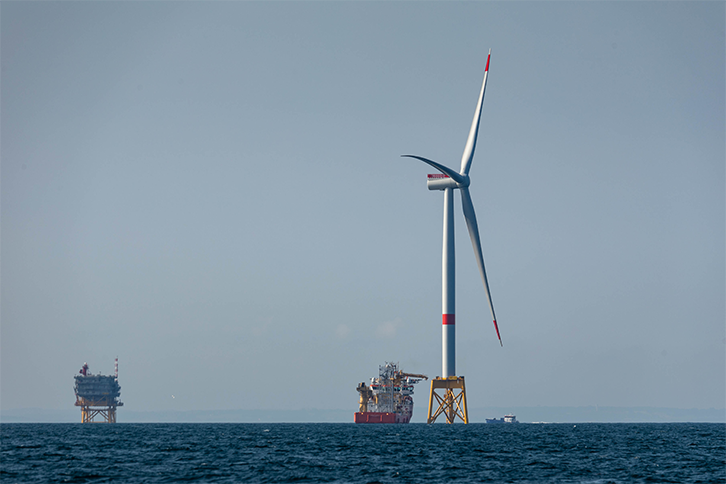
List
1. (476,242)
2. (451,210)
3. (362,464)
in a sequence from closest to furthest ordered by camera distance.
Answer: (362,464)
(476,242)
(451,210)

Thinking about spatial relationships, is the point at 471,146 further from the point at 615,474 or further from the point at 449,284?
the point at 615,474

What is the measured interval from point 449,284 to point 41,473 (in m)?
104

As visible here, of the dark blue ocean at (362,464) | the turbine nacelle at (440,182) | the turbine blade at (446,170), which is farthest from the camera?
the turbine nacelle at (440,182)

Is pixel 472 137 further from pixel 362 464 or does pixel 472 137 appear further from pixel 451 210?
pixel 362 464

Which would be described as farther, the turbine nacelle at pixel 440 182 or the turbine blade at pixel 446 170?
the turbine nacelle at pixel 440 182

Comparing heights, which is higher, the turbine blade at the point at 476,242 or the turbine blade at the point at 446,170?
the turbine blade at the point at 446,170

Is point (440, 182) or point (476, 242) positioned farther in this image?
point (440, 182)

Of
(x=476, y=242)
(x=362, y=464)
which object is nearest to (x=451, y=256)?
(x=476, y=242)

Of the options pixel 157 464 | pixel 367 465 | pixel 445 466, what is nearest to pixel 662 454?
pixel 445 466

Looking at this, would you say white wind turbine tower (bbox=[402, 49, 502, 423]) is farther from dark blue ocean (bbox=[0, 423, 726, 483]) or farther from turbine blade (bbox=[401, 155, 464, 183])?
dark blue ocean (bbox=[0, 423, 726, 483])

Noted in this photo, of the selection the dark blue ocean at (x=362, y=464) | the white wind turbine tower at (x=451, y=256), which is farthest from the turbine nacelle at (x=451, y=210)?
the dark blue ocean at (x=362, y=464)

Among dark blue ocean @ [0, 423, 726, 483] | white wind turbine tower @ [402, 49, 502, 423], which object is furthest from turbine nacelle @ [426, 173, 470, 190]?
dark blue ocean @ [0, 423, 726, 483]

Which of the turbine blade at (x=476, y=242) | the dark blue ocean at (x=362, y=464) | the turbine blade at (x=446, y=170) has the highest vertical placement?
the turbine blade at (x=446, y=170)

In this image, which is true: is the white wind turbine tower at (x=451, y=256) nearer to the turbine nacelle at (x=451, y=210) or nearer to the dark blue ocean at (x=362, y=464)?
the turbine nacelle at (x=451, y=210)
